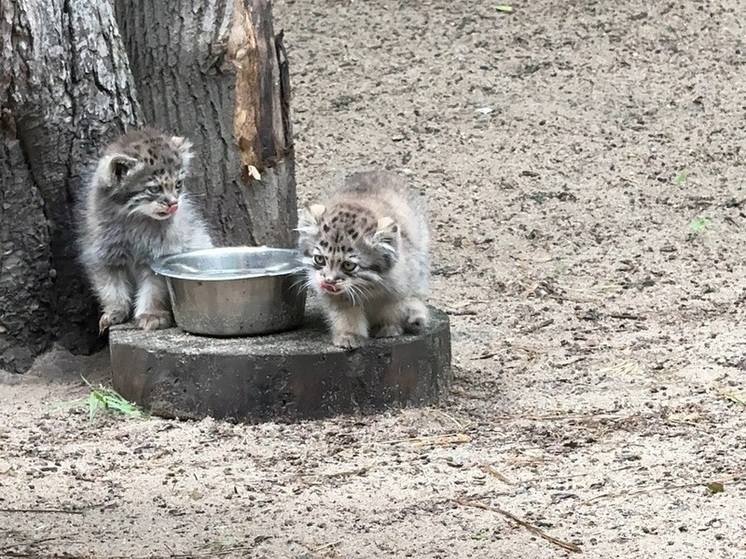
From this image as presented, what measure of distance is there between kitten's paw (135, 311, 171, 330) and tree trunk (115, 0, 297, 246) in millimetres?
902

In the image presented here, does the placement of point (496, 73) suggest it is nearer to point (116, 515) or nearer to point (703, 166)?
point (703, 166)

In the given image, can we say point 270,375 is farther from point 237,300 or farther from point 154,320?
point 154,320

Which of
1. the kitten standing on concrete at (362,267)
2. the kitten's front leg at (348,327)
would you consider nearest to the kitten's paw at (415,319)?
the kitten standing on concrete at (362,267)

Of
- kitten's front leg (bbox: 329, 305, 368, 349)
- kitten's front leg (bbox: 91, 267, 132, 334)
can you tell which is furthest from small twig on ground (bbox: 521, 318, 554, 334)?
kitten's front leg (bbox: 91, 267, 132, 334)

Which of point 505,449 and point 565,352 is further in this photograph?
point 565,352

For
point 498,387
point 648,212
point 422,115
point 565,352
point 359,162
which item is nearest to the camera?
point 498,387

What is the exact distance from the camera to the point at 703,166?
9039 millimetres

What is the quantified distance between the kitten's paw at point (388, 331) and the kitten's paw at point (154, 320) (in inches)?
39.1

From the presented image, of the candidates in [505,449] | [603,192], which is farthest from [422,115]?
[505,449]

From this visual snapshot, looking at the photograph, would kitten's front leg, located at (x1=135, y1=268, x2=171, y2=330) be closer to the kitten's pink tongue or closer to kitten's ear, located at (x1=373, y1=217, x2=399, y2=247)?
the kitten's pink tongue

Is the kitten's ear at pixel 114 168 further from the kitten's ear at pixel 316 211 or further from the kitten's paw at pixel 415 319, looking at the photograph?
the kitten's paw at pixel 415 319

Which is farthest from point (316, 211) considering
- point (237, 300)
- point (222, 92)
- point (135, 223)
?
point (222, 92)

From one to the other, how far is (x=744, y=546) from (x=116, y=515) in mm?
2125

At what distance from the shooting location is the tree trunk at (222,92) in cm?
642
